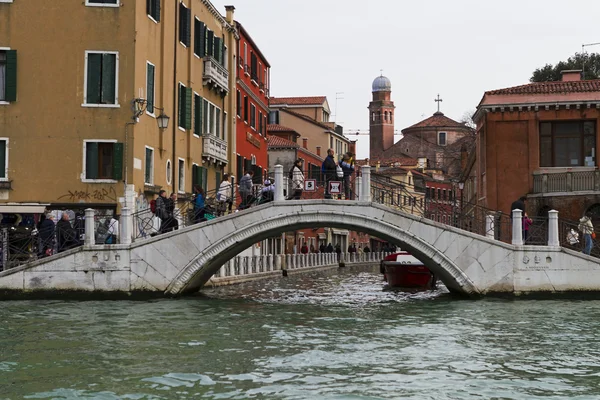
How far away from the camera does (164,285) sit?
67.2 ft

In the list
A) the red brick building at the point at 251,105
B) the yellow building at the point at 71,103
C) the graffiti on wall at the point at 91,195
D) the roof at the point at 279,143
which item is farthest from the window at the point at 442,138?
the graffiti on wall at the point at 91,195

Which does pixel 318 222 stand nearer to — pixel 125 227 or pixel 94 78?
pixel 125 227

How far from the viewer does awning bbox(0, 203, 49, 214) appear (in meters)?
23.0

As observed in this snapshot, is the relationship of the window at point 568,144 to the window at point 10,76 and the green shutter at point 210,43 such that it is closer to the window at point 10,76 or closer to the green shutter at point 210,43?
the green shutter at point 210,43

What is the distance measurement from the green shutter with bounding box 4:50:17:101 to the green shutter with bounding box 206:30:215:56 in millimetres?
7859

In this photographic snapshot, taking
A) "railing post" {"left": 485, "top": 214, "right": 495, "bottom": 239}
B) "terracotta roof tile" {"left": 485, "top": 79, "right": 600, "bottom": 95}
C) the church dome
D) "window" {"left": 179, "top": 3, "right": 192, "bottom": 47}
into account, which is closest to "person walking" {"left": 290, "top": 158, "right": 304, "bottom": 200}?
"railing post" {"left": 485, "top": 214, "right": 495, "bottom": 239}

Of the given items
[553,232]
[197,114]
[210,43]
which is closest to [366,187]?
[553,232]

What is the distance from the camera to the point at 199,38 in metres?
28.9

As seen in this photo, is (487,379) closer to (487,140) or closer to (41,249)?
(41,249)

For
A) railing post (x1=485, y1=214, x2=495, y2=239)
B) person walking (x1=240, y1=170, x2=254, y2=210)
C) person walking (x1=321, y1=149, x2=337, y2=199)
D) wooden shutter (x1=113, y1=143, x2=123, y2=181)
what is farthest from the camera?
wooden shutter (x1=113, y1=143, x2=123, y2=181)

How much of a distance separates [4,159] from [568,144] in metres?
16.6

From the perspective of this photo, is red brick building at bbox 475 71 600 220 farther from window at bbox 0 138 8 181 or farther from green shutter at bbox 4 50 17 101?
window at bbox 0 138 8 181

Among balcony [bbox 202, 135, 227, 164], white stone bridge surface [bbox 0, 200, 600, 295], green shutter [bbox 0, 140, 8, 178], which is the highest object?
balcony [bbox 202, 135, 227, 164]

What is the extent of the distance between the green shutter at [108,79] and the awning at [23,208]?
2.81 m
